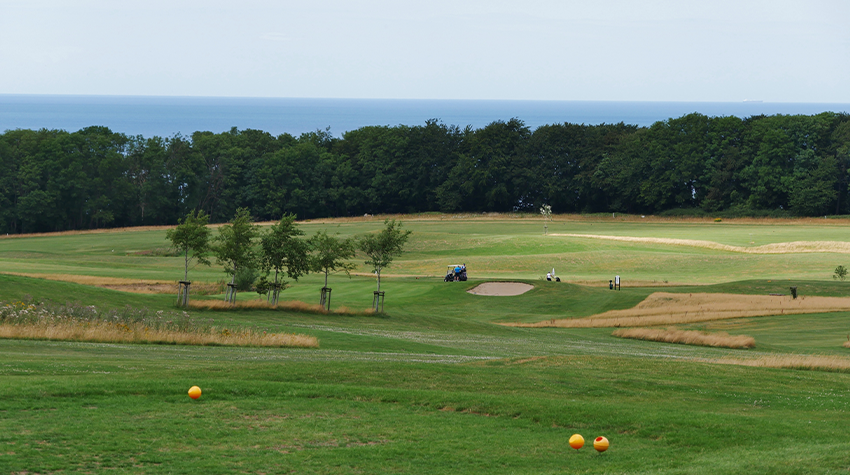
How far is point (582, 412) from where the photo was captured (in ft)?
43.8

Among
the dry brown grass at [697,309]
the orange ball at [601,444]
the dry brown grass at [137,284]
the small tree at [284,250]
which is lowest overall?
the dry brown grass at [137,284]

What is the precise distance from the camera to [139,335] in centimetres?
2305

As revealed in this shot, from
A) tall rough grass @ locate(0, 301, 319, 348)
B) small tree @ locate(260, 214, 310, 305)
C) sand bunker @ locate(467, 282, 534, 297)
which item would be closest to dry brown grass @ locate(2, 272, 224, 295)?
small tree @ locate(260, 214, 310, 305)

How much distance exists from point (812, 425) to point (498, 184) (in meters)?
107

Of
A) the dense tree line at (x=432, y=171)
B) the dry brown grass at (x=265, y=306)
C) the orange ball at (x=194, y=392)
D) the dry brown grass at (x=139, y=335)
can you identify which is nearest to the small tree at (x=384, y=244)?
the dry brown grass at (x=265, y=306)

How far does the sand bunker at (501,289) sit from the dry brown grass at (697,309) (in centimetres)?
718

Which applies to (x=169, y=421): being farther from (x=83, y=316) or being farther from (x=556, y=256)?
(x=556, y=256)

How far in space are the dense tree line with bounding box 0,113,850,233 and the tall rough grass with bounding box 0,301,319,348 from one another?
279 ft

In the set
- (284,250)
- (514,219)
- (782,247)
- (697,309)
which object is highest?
(284,250)

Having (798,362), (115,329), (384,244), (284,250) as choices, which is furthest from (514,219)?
(115,329)

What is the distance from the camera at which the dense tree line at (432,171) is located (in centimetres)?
10512

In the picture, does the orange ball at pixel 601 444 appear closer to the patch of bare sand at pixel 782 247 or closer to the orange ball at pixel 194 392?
the orange ball at pixel 194 392

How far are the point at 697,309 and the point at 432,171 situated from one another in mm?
85624

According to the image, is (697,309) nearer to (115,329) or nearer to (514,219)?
(115,329)
